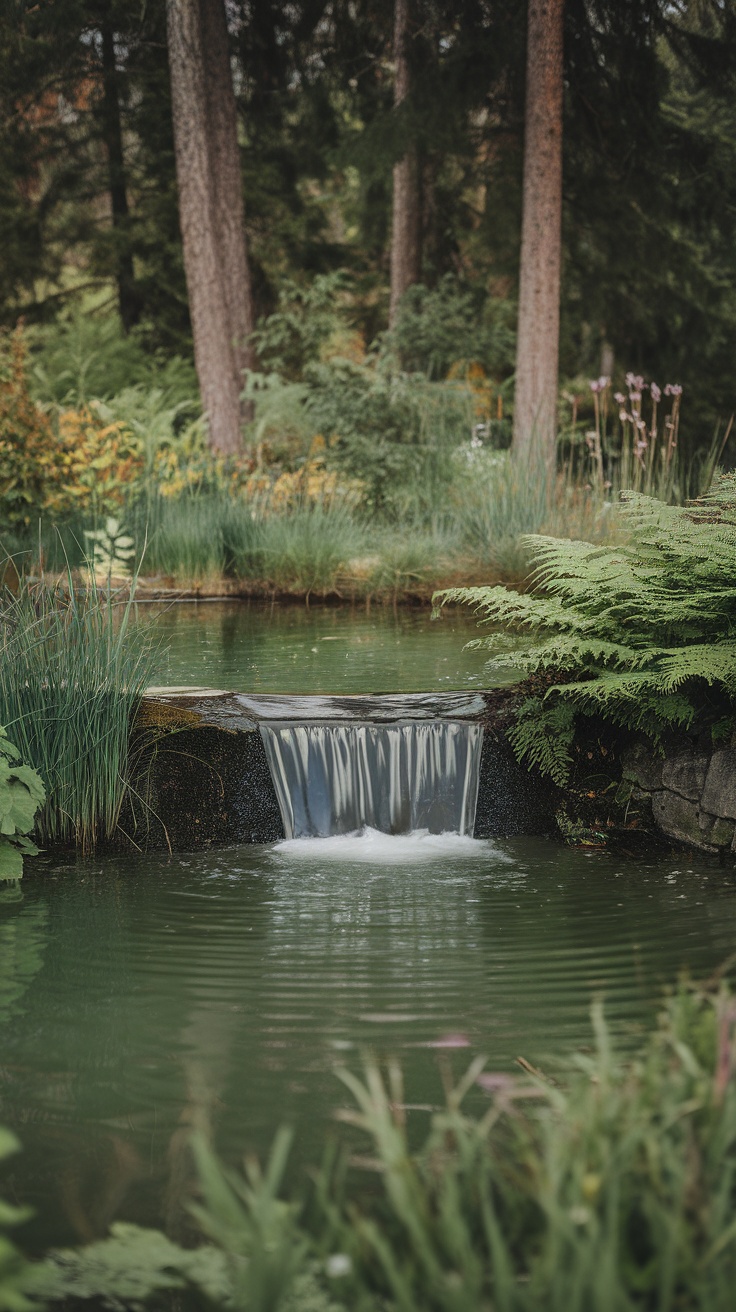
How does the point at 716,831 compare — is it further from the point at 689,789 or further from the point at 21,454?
the point at 21,454

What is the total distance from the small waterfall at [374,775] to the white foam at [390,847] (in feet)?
0.15

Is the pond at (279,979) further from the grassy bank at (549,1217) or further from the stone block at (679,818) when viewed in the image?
the grassy bank at (549,1217)

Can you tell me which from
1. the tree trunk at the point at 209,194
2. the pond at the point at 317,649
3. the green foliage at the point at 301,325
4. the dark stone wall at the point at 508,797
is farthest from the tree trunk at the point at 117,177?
the dark stone wall at the point at 508,797

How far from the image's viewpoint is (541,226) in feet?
41.4

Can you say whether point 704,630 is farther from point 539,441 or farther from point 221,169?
point 221,169

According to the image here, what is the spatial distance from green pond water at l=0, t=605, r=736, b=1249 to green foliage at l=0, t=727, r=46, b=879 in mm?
113

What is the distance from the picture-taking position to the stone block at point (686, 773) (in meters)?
5.02

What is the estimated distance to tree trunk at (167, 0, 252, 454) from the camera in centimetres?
1446

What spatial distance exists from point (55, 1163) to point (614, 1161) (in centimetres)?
135

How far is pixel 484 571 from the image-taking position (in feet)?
31.1

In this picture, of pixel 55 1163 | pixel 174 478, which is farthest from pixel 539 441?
pixel 55 1163

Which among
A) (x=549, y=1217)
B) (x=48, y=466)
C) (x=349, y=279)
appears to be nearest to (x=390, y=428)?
(x=48, y=466)

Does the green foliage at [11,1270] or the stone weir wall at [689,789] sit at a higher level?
the green foliage at [11,1270]

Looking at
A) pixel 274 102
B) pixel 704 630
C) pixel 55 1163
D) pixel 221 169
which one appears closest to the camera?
pixel 55 1163
